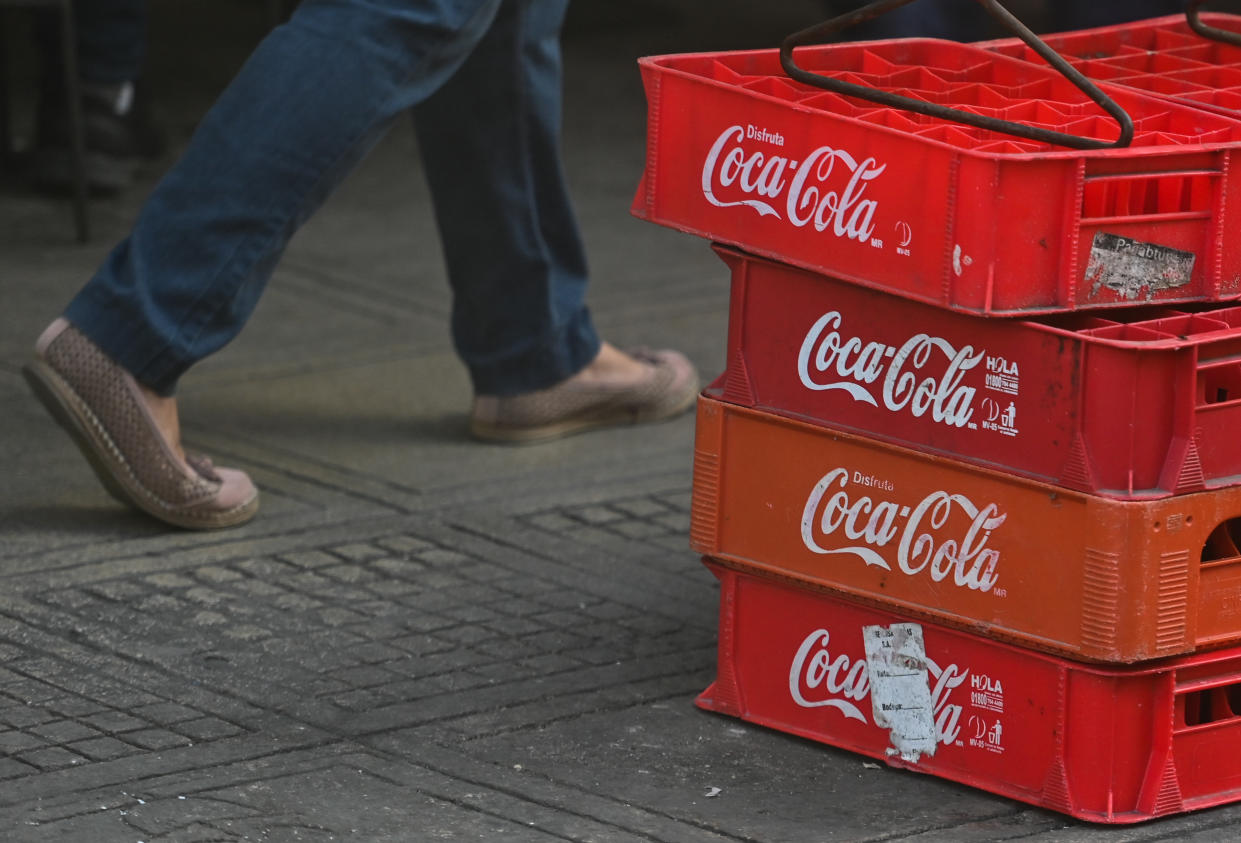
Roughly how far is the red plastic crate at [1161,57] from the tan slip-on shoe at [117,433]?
5.23ft

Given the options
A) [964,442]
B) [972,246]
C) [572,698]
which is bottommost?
[572,698]

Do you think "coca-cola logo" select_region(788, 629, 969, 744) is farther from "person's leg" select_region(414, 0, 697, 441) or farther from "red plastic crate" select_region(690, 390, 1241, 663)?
"person's leg" select_region(414, 0, 697, 441)

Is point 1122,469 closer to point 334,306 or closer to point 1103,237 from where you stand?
point 1103,237

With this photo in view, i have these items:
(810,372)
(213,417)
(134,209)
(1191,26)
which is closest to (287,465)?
(213,417)

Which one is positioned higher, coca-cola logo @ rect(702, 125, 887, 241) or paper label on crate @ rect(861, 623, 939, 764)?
coca-cola logo @ rect(702, 125, 887, 241)

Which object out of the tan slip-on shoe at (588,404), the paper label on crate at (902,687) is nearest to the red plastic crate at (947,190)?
the paper label on crate at (902,687)

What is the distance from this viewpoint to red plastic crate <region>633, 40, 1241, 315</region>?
276cm

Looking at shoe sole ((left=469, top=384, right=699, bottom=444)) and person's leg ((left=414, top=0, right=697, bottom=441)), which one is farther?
shoe sole ((left=469, top=384, right=699, bottom=444))

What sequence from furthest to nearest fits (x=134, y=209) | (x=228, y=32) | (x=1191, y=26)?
(x=228, y=32) < (x=134, y=209) < (x=1191, y=26)

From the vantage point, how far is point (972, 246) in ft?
9.08

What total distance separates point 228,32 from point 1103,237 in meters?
6.84

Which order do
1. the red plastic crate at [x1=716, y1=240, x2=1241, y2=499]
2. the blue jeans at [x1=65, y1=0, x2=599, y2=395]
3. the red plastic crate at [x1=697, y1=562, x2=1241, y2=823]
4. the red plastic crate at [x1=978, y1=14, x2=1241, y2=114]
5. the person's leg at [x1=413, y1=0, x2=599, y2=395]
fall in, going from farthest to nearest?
1. the person's leg at [x1=413, y1=0, x2=599, y2=395]
2. the blue jeans at [x1=65, y1=0, x2=599, y2=395]
3. the red plastic crate at [x1=978, y1=14, x2=1241, y2=114]
4. the red plastic crate at [x1=697, y1=562, x2=1241, y2=823]
5. the red plastic crate at [x1=716, y1=240, x2=1241, y2=499]

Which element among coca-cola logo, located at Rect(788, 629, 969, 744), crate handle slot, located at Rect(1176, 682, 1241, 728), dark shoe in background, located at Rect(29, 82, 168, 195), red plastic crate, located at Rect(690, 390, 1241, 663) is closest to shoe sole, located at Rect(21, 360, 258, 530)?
red plastic crate, located at Rect(690, 390, 1241, 663)

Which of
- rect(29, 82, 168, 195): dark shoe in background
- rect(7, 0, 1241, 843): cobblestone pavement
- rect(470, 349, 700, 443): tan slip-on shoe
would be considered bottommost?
rect(7, 0, 1241, 843): cobblestone pavement
